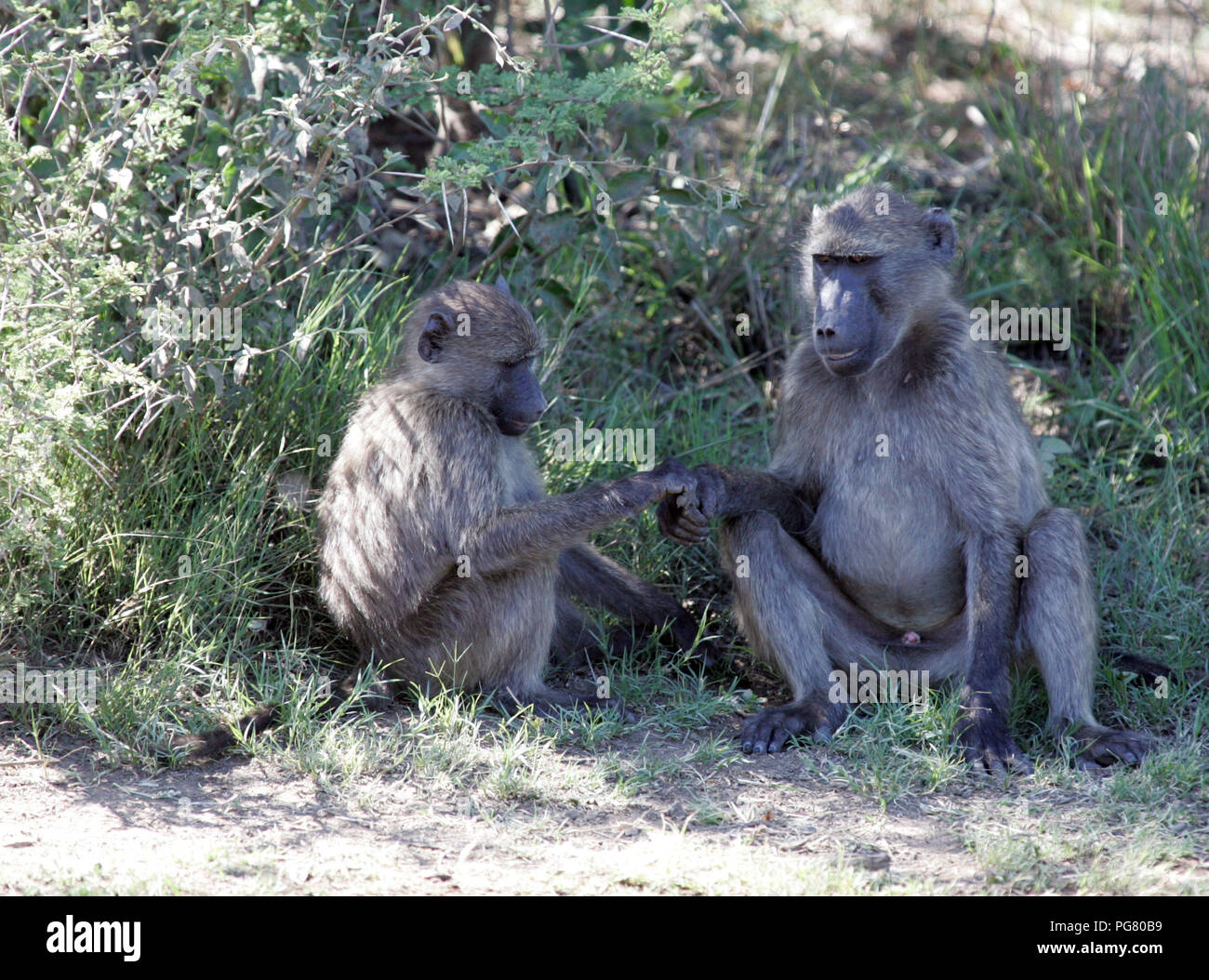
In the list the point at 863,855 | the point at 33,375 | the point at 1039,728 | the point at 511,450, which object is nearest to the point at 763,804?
the point at 863,855

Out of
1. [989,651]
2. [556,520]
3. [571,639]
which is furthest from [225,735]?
[989,651]

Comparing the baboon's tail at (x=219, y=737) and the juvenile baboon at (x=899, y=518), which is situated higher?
the juvenile baboon at (x=899, y=518)

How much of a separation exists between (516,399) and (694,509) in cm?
66

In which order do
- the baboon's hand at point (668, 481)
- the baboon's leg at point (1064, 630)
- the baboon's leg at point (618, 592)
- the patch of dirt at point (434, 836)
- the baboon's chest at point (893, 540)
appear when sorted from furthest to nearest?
the baboon's leg at point (618, 592) → the baboon's chest at point (893, 540) → the baboon's hand at point (668, 481) → the baboon's leg at point (1064, 630) → the patch of dirt at point (434, 836)

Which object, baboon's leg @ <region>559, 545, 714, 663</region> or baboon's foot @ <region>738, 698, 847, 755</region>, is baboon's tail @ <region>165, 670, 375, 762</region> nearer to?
baboon's leg @ <region>559, 545, 714, 663</region>

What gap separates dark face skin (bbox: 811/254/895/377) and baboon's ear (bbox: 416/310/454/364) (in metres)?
1.16

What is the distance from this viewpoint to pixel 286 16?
4.32 meters

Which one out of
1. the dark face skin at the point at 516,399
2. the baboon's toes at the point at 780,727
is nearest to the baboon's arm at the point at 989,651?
the baboon's toes at the point at 780,727

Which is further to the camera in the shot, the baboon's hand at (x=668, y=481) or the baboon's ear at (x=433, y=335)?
the baboon's ear at (x=433, y=335)

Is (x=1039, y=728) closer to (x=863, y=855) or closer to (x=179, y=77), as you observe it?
(x=863, y=855)

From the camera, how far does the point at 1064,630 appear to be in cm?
403

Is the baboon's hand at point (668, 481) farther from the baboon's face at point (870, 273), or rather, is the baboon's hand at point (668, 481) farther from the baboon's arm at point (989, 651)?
the baboon's arm at point (989, 651)

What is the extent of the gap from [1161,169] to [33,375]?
4718 mm

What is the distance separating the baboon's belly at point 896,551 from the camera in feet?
14.4
